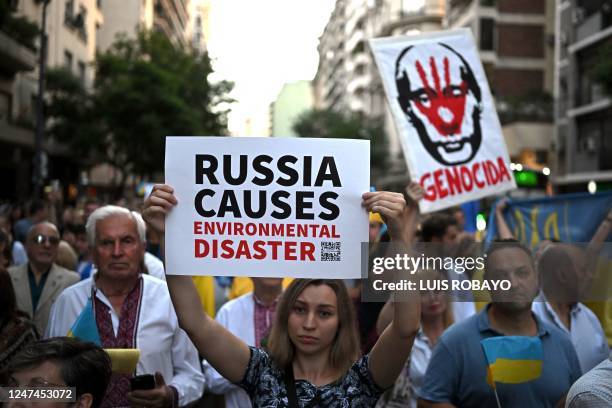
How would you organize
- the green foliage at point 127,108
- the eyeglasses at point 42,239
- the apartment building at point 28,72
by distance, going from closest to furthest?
1. the eyeglasses at point 42,239
2. the apartment building at point 28,72
3. the green foliage at point 127,108

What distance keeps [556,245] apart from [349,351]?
5.35 feet

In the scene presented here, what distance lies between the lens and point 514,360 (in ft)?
12.0

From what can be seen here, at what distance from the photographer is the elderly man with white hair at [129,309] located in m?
4.07

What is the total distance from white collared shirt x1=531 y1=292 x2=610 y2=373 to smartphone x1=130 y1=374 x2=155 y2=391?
2029 millimetres

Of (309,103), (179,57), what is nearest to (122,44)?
(179,57)

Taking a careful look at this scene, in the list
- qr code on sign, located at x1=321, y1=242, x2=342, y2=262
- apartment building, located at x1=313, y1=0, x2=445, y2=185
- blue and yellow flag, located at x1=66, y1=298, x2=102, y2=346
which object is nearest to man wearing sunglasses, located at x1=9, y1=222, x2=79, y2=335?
blue and yellow flag, located at x1=66, y1=298, x2=102, y2=346

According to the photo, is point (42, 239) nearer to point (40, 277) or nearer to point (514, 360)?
point (40, 277)

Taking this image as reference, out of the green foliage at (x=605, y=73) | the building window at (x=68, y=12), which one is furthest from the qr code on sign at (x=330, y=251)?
the building window at (x=68, y=12)

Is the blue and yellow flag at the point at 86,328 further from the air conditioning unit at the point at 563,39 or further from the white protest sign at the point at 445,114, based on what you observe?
the air conditioning unit at the point at 563,39

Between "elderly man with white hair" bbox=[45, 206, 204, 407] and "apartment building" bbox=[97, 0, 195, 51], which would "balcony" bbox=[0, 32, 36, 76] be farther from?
"elderly man with white hair" bbox=[45, 206, 204, 407]

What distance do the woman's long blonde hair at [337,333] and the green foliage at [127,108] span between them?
92.7 ft

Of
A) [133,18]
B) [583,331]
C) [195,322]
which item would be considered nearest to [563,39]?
[133,18]

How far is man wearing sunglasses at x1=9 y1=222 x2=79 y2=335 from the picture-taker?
5.67 meters

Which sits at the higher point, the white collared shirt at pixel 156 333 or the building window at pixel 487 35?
the building window at pixel 487 35
